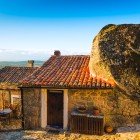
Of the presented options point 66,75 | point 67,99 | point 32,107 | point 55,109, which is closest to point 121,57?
point 67,99

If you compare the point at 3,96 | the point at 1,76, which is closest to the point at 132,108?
the point at 3,96

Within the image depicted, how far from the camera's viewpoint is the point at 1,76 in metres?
23.1

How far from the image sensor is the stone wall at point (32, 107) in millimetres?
13219

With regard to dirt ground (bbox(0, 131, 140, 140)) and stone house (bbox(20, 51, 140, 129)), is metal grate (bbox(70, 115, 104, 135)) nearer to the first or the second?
dirt ground (bbox(0, 131, 140, 140))

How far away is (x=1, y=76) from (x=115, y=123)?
1427 cm

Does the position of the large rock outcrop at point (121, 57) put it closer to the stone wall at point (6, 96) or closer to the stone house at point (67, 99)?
the stone house at point (67, 99)

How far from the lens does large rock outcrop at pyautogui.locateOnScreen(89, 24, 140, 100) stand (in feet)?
23.7

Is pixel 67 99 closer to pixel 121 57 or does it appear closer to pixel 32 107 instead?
pixel 32 107

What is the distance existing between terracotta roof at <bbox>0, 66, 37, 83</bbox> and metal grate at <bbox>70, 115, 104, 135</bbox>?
10656mm

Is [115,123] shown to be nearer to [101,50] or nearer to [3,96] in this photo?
[101,50]

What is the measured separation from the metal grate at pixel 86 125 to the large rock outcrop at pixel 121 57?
488cm

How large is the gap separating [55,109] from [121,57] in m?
7.05

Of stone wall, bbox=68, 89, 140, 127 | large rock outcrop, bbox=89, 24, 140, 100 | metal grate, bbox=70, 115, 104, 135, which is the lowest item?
metal grate, bbox=70, 115, 104, 135

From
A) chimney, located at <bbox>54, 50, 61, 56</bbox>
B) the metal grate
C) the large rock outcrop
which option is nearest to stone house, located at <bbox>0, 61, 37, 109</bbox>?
chimney, located at <bbox>54, 50, 61, 56</bbox>
